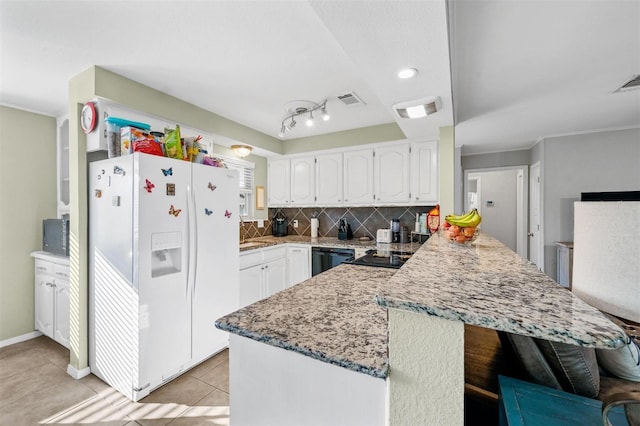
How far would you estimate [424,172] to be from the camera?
3186 mm

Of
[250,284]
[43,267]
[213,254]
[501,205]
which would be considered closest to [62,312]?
[43,267]

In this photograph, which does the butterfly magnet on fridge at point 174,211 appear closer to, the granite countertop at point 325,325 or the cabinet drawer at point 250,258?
the cabinet drawer at point 250,258

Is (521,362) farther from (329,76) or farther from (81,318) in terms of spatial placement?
(81,318)

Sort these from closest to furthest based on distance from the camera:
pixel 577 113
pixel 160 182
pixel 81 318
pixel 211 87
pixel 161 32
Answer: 1. pixel 161 32
2. pixel 160 182
3. pixel 81 318
4. pixel 211 87
5. pixel 577 113

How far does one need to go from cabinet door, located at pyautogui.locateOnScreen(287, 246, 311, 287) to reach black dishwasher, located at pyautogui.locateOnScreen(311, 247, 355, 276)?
0.07 meters

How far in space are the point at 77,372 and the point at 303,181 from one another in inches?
116

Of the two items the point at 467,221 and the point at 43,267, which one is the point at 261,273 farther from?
the point at 467,221

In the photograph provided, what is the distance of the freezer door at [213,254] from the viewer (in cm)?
219

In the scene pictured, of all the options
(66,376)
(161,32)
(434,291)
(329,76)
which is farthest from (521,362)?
(66,376)

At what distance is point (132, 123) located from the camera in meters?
2.09

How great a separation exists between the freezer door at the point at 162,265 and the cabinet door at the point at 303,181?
194 cm

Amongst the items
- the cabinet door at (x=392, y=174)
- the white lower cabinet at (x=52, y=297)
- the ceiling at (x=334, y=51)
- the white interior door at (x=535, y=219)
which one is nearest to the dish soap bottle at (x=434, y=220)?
the cabinet door at (x=392, y=174)

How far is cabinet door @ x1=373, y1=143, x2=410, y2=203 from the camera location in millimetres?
3285

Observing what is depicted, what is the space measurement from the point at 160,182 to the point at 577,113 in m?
4.13
